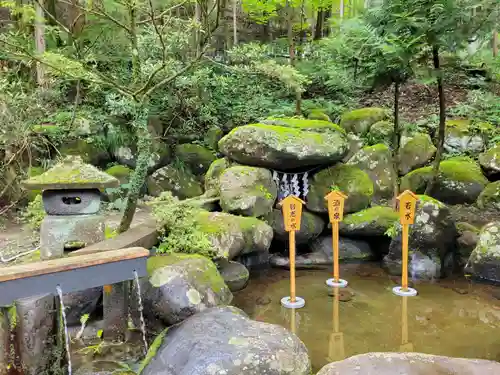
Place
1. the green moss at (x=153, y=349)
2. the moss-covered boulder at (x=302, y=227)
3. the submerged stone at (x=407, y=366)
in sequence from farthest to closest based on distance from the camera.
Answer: the moss-covered boulder at (x=302, y=227) < the green moss at (x=153, y=349) < the submerged stone at (x=407, y=366)

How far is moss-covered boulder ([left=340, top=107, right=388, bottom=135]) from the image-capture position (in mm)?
12242

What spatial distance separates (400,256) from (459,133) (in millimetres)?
A: 5213

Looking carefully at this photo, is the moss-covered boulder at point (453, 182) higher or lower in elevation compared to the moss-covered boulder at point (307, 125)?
lower

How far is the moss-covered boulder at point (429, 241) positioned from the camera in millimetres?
7617

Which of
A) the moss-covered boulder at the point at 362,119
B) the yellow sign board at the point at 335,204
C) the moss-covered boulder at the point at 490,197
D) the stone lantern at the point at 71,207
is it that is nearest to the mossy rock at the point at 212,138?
the moss-covered boulder at the point at 362,119

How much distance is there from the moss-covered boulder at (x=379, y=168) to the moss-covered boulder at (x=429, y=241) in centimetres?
224

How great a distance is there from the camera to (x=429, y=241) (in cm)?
768

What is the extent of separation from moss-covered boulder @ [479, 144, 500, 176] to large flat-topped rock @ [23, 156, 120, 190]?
8.32 metres

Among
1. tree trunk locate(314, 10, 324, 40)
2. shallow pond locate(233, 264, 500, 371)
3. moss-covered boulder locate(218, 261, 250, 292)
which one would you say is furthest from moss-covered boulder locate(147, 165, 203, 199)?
tree trunk locate(314, 10, 324, 40)

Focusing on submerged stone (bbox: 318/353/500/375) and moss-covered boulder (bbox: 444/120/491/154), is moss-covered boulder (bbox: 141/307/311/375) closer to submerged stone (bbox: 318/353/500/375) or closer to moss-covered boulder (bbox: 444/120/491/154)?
submerged stone (bbox: 318/353/500/375)

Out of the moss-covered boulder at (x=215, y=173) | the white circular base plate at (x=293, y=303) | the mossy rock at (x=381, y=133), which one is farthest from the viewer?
the mossy rock at (x=381, y=133)

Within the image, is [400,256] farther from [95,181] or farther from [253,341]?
[95,181]

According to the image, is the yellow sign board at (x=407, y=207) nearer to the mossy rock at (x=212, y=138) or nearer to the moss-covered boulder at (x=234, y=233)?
the moss-covered boulder at (x=234, y=233)

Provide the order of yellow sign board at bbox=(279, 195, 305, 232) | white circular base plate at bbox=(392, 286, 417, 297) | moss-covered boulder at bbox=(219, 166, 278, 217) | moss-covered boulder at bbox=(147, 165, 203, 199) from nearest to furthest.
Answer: yellow sign board at bbox=(279, 195, 305, 232) → white circular base plate at bbox=(392, 286, 417, 297) → moss-covered boulder at bbox=(219, 166, 278, 217) → moss-covered boulder at bbox=(147, 165, 203, 199)
